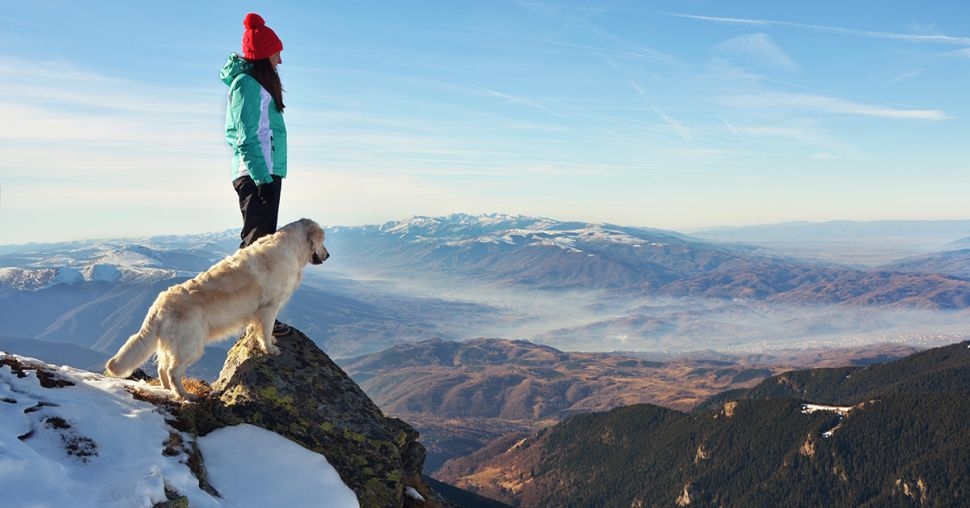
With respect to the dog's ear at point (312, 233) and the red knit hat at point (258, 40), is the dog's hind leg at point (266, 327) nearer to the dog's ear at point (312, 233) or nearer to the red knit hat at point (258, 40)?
the dog's ear at point (312, 233)

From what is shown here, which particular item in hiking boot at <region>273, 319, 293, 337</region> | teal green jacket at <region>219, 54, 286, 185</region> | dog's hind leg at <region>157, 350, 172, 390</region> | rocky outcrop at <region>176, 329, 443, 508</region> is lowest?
rocky outcrop at <region>176, 329, 443, 508</region>

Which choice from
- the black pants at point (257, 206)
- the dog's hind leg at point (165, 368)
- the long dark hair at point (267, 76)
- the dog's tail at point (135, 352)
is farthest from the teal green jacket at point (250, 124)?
the dog's hind leg at point (165, 368)

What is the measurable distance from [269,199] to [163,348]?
12.8 ft

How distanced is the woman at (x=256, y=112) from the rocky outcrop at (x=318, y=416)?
3.85 m

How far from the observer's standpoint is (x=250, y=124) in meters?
Answer: 13.1

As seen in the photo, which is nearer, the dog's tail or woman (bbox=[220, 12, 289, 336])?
the dog's tail

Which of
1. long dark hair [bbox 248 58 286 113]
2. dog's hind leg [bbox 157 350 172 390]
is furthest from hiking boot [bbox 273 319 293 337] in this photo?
long dark hair [bbox 248 58 286 113]

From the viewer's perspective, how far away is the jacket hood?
13.4 meters

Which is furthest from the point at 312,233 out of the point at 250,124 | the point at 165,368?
the point at 165,368

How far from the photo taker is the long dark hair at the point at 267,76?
43.5ft

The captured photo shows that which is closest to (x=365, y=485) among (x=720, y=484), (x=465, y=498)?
(x=465, y=498)

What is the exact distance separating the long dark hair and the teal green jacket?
12cm

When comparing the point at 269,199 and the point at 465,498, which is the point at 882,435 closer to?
the point at 465,498

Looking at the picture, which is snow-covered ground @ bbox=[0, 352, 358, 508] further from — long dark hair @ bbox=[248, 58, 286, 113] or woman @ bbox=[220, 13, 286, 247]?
long dark hair @ bbox=[248, 58, 286, 113]
